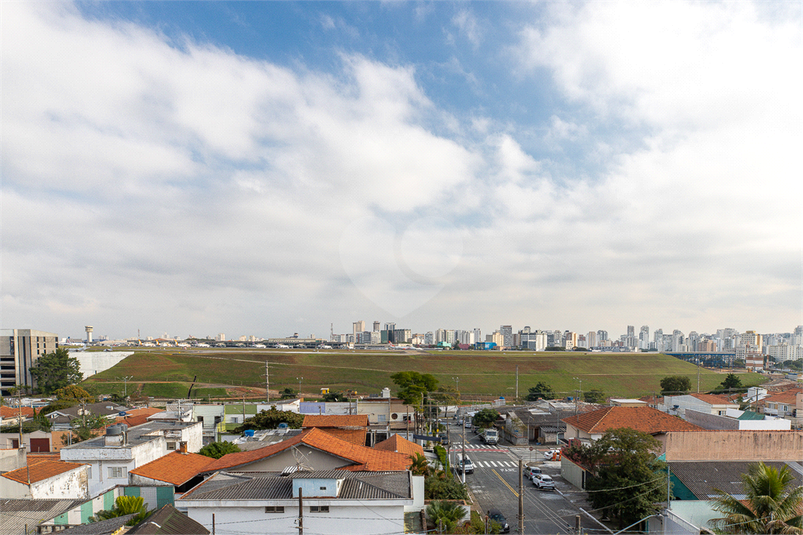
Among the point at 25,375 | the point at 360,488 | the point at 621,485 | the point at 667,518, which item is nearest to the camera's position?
the point at 360,488

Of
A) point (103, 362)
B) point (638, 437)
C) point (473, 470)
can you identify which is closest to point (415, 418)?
point (473, 470)

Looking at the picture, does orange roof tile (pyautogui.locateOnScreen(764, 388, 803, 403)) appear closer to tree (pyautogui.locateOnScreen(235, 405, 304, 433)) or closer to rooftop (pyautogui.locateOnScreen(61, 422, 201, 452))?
tree (pyautogui.locateOnScreen(235, 405, 304, 433))

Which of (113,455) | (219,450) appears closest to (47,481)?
(113,455)

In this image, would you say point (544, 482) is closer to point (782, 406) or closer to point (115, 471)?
point (115, 471)

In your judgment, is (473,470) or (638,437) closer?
(638,437)

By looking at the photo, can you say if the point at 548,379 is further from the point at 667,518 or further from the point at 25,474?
the point at 25,474

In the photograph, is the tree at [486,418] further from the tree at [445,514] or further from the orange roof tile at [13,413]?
the orange roof tile at [13,413]

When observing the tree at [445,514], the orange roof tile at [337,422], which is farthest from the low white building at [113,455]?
the tree at [445,514]
